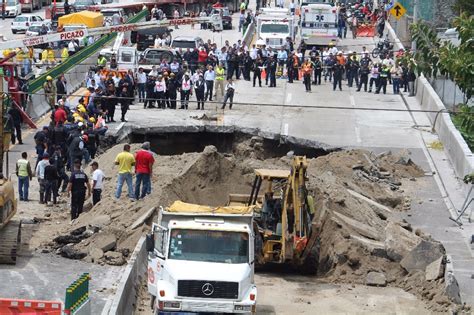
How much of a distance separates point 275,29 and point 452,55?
4149 centimetres

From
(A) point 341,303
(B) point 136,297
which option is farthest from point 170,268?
(A) point 341,303

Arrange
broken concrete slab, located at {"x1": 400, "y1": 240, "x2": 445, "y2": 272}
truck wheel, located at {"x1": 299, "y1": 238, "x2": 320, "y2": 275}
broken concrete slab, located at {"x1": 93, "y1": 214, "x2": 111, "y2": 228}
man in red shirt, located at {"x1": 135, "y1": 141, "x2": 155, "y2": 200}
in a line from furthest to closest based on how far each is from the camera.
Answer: man in red shirt, located at {"x1": 135, "y1": 141, "x2": 155, "y2": 200}, broken concrete slab, located at {"x1": 93, "y1": 214, "x2": 111, "y2": 228}, truck wheel, located at {"x1": 299, "y1": 238, "x2": 320, "y2": 275}, broken concrete slab, located at {"x1": 400, "y1": 240, "x2": 445, "y2": 272}

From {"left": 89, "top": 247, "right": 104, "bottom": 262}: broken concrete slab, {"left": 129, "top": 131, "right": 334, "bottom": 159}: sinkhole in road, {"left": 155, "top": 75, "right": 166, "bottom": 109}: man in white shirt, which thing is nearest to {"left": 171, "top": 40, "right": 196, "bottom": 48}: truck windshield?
{"left": 155, "top": 75, "right": 166, "bottom": 109}: man in white shirt

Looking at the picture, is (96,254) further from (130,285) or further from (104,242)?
(130,285)

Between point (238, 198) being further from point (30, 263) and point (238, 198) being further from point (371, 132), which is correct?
point (371, 132)

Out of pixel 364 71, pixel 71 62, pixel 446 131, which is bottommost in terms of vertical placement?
pixel 446 131

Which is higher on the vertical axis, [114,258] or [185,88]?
[185,88]

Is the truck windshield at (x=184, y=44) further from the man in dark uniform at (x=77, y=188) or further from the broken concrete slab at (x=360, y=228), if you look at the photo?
the broken concrete slab at (x=360, y=228)

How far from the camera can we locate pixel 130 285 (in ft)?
72.6

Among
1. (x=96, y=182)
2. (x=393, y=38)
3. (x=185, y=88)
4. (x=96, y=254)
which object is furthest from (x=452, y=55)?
(x=393, y=38)

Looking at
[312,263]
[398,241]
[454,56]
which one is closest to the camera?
[454,56]

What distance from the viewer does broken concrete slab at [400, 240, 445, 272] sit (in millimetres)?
24922

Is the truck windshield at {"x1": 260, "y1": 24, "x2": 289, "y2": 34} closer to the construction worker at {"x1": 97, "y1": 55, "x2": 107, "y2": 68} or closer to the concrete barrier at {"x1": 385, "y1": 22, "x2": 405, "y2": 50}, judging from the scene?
the concrete barrier at {"x1": 385, "y1": 22, "x2": 405, "y2": 50}

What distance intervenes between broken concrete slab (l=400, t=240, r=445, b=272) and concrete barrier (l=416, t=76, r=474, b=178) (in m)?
7.01
